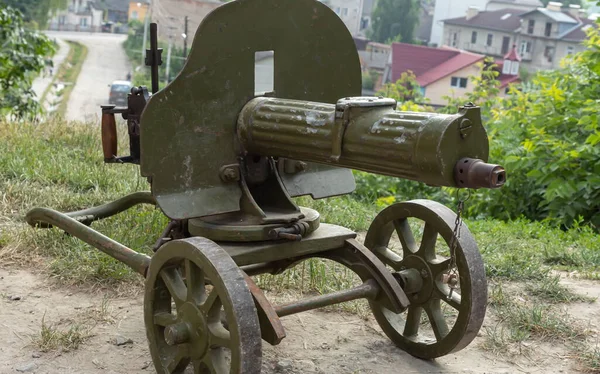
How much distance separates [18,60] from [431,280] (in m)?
8.93

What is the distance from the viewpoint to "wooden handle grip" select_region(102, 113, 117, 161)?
3.85m

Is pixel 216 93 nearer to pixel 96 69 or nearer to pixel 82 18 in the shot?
pixel 96 69

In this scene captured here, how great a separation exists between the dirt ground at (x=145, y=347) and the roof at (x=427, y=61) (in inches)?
1016

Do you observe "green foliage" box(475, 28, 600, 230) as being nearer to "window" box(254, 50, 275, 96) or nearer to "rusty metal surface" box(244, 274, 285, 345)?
"window" box(254, 50, 275, 96)

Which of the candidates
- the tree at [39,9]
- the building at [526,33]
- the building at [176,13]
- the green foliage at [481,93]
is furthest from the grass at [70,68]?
the building at [526,33]

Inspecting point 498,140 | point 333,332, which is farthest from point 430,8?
point 333,332

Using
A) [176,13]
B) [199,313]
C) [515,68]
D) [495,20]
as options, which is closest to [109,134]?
[199,313]

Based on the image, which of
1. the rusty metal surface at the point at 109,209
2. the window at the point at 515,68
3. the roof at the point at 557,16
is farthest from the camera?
the roof at the point at 557,16

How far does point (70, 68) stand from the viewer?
30344 millimetres

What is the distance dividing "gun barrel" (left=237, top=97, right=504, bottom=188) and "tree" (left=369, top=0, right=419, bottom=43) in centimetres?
3525

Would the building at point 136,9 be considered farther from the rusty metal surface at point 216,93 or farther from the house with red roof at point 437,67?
the rusty metal surface at point 216,93

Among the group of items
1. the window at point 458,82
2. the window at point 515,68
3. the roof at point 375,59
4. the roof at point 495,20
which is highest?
the roof at point 495,20

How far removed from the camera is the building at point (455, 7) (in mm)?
41969

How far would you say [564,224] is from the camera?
23.2ft
